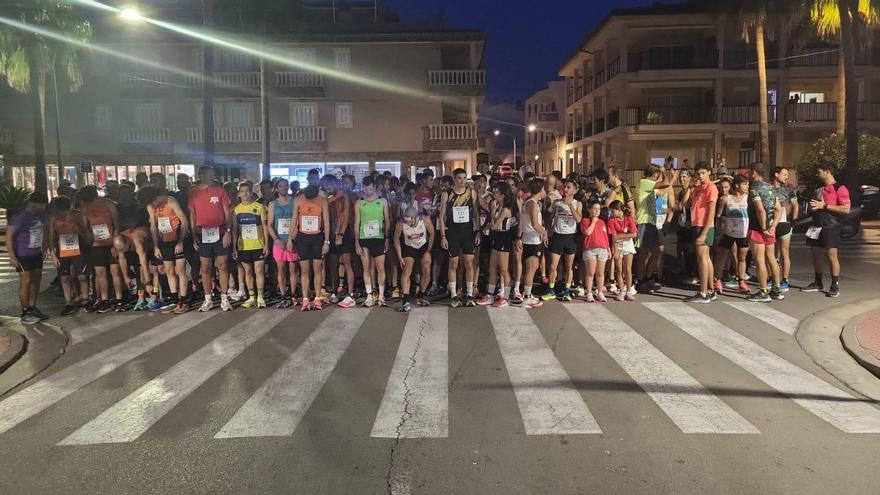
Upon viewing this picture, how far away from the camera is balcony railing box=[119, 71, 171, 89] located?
32.0 meters

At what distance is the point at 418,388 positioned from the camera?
5.90 m

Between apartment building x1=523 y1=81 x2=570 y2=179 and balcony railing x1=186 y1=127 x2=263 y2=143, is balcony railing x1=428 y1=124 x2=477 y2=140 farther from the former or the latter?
apartment building x1=523 y1=81 x2=570 y2=179

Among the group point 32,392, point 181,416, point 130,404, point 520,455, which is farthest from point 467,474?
point 32,392

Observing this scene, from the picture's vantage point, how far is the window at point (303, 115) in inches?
1278

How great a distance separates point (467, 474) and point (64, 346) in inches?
245

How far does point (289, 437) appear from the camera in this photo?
4.80m

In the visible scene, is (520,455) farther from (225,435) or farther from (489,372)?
(225,435)

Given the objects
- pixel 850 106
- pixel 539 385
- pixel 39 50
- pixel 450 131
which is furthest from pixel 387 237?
pixel 450 131

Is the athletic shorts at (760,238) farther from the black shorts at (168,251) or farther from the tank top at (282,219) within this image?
the black shorts at (168,251)

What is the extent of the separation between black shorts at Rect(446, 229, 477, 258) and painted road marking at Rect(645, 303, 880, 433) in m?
3.04

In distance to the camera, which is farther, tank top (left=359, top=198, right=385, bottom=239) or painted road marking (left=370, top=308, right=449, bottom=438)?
tank top (left=359, top=198, right=385, bottom=239)

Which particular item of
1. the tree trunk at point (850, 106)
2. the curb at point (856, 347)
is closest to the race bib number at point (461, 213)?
the curb at point (856, 347)

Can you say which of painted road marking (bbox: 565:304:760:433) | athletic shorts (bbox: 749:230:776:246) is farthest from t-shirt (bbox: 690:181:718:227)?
painted road marking (bbox: 565:304:760:433)

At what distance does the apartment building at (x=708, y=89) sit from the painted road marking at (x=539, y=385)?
29303mm
